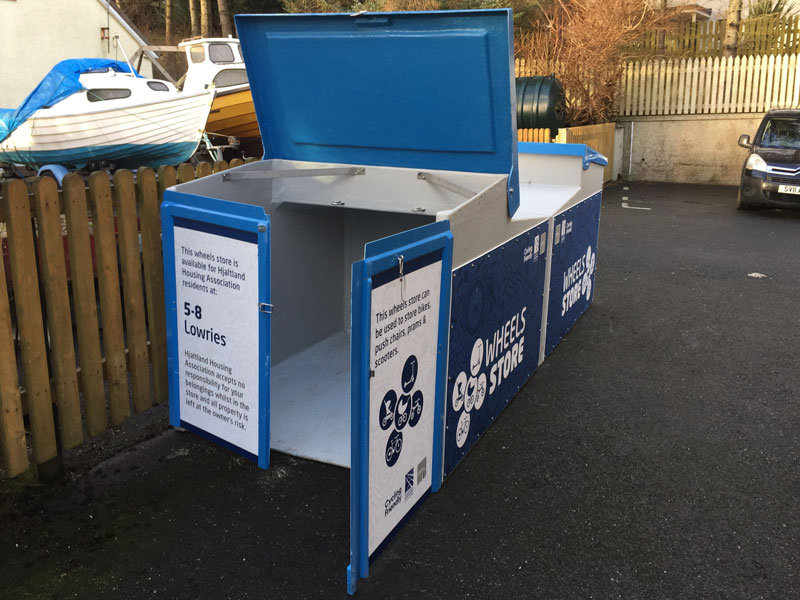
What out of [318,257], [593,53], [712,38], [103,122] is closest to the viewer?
[318,257]

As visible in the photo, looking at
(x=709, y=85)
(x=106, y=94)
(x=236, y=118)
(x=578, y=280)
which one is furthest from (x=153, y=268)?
(x=709, y=85)

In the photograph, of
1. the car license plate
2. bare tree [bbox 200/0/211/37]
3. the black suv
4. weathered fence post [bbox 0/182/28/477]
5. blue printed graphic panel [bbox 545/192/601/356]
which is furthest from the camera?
bare tree [bbox 200/0/211/37]

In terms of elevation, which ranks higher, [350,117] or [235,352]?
[350,117]

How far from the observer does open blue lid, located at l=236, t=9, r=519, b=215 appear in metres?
3.55

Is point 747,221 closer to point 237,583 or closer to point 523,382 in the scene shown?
point 523,382

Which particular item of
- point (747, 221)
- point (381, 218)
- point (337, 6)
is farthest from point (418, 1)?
point (381, 218)

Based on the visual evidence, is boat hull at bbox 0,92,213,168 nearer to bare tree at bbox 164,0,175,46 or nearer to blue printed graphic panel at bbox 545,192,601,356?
blue printed graphic panel at bbox 545,192,601,356

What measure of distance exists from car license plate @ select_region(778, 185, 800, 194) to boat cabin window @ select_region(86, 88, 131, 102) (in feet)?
39.2

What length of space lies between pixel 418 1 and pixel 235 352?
57.7 ft

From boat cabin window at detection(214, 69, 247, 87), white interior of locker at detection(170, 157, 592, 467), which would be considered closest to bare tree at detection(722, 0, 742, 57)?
boat cabin window at detection(214, 69, 247, 87)

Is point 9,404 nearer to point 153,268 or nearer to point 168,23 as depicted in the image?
point 153,268

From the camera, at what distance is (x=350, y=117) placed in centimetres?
419

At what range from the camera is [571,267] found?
5371 mm

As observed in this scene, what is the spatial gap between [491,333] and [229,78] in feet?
49.2
